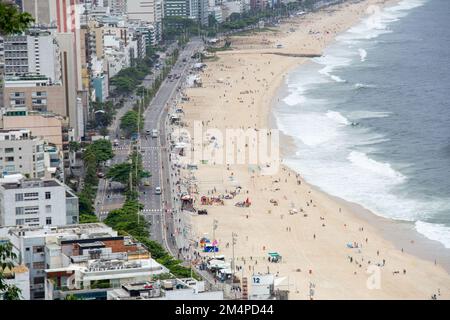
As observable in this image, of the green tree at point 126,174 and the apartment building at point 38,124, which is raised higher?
the apartment building at point 38,124

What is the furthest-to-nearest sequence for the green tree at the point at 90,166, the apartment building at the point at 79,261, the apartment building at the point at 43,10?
the apartment building at the point at 43,10 → the green tree at the point at 90,166 → the apartment building at the point at 79,261

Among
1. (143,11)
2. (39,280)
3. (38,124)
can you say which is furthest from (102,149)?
(143,11)

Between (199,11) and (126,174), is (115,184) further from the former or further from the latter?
(199,11)

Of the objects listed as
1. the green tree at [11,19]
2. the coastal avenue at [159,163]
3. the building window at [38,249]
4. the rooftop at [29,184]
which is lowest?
the coastal avenue at [159,163]

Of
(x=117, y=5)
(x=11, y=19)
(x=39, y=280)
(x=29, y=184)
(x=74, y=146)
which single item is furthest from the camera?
(x=117, y=5)

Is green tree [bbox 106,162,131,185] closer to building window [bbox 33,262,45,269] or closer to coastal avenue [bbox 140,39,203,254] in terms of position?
coastal avenue [bbox 140,39,203,254]

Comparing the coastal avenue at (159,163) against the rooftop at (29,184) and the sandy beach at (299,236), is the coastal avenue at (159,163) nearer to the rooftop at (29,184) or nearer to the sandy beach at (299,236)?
the sandy beach at (299,236)

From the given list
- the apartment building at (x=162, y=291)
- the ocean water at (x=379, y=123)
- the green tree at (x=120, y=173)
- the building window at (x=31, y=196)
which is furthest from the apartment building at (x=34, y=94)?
the apartment building at (x=162, y=291)

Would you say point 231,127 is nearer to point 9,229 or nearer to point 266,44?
point 9,229
